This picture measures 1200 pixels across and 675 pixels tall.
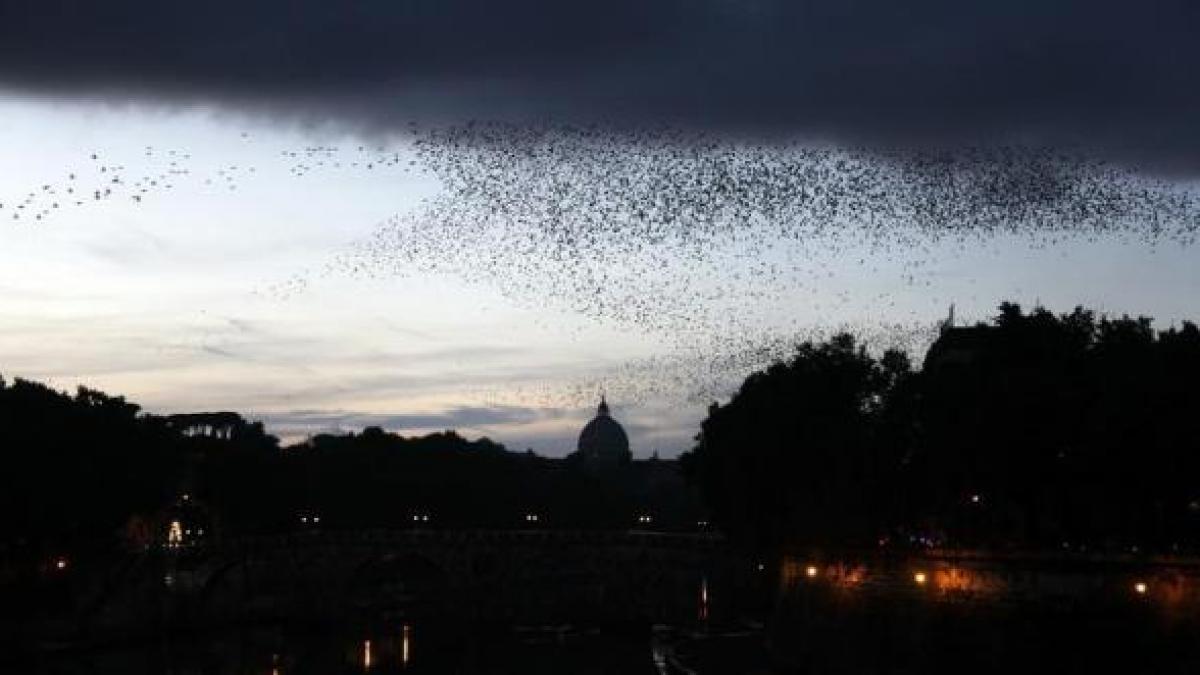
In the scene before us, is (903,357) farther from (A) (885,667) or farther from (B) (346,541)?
(B) (346,541)

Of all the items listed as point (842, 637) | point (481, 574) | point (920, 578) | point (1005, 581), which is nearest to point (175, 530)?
point (481, 574)

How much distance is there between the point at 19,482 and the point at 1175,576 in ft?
235

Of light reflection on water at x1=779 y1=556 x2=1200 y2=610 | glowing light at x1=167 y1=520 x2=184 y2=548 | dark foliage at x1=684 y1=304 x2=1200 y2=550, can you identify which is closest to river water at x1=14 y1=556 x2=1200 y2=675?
light reflection on water at x1=779 y1=556 x2=1200 y2=610

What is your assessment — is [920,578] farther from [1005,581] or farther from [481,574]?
[481,574]

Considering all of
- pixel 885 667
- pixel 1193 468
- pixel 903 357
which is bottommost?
pixel 885 667

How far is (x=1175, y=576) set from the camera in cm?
6050

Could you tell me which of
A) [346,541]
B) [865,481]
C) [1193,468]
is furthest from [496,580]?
[1193,468]

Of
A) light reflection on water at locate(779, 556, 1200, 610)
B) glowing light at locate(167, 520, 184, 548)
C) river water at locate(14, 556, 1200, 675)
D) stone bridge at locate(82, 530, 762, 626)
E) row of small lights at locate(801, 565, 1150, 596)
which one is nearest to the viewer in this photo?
light reflection on water at locate(779, 556, 1200, 610)

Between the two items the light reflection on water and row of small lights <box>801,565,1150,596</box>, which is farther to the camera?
row of small lights <box>801,565,1150,596</box>

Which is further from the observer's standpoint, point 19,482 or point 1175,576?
point 19,482

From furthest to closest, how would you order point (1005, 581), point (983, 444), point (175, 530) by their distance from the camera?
point (175, 530) < point (983, 444) < point (1005, 581)

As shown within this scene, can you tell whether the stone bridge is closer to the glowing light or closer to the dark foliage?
the dark foliage

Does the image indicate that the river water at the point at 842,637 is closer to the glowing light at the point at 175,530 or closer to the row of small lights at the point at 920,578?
the row of small lights at the point at 920,578

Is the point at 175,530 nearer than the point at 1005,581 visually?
No
